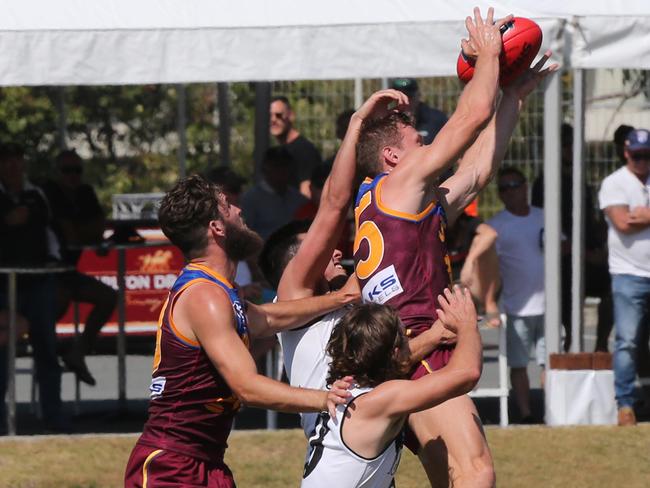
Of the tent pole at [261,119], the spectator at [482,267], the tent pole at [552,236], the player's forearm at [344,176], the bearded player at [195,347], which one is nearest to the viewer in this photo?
the bearded player at [195,347]

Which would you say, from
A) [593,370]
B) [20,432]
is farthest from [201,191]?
[20,432]

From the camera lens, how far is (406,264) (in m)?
5.23

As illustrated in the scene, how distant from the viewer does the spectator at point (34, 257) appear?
9.16 meters

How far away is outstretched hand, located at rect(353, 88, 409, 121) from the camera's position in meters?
5.39

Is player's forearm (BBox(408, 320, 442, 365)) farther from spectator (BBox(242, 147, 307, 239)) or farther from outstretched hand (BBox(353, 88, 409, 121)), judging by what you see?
spectator (BBox(242, 147, 307, 239))

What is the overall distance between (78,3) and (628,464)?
13.3 feet

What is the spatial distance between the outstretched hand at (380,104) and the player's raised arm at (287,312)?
0.73m

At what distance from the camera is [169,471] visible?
4.70m

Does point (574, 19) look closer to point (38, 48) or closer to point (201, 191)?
point (38, 48)

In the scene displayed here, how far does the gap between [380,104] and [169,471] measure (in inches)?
65.3

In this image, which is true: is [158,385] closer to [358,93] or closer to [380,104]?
[380,104]

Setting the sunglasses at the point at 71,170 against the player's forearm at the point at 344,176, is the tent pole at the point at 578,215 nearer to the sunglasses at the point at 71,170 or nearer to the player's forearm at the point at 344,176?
the player's forearm at the point at 344,176

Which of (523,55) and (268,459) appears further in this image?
(268,459)

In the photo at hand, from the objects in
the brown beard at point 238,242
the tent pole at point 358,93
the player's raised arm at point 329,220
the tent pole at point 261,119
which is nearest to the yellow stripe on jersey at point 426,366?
the player's raised arm at point 329,220
